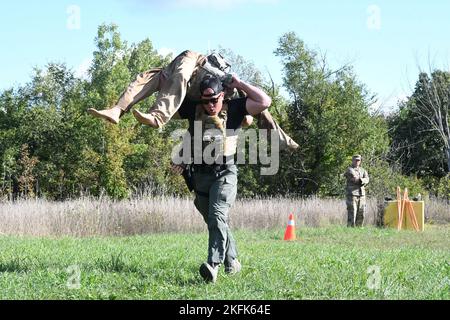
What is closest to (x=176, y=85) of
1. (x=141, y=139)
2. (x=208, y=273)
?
(x=208, y=273)

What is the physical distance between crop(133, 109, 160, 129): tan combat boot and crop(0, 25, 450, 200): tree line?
20206mm

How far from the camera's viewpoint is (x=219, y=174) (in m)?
7.01

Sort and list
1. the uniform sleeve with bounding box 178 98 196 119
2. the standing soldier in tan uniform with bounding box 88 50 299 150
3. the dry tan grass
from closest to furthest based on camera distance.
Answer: the standing soldier in tan uniform with bounding box 88 50 299 150 → the uniform sleeve with bounding box 178 98 196 119 → the dry tan grass

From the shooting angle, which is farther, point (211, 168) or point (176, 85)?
point (211, 168)

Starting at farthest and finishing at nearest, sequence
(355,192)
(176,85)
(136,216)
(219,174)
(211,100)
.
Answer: (355,192) < (136,216) < (219,174) < (211,100) < (176,85)

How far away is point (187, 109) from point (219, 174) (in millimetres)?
789

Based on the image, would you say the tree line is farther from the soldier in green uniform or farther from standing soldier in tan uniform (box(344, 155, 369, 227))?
the soldier in green uniform

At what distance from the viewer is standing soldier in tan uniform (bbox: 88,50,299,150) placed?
260 inches

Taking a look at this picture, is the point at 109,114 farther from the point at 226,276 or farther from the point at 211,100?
the point at 226,276

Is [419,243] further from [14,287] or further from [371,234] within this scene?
[14,287]

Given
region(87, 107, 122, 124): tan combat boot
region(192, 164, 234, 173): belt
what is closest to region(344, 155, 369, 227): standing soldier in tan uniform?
region(192, 164, 234, 173): belt

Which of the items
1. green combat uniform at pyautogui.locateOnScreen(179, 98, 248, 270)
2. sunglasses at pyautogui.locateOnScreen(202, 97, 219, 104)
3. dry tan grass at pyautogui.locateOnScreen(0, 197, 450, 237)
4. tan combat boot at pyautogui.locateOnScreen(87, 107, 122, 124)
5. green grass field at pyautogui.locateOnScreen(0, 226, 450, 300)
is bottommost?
dry tan grass at pyautogui.locateOnScreen(0, 197, 450, 237)

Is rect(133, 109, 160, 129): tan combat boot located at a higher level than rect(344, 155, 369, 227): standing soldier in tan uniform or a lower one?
higher
